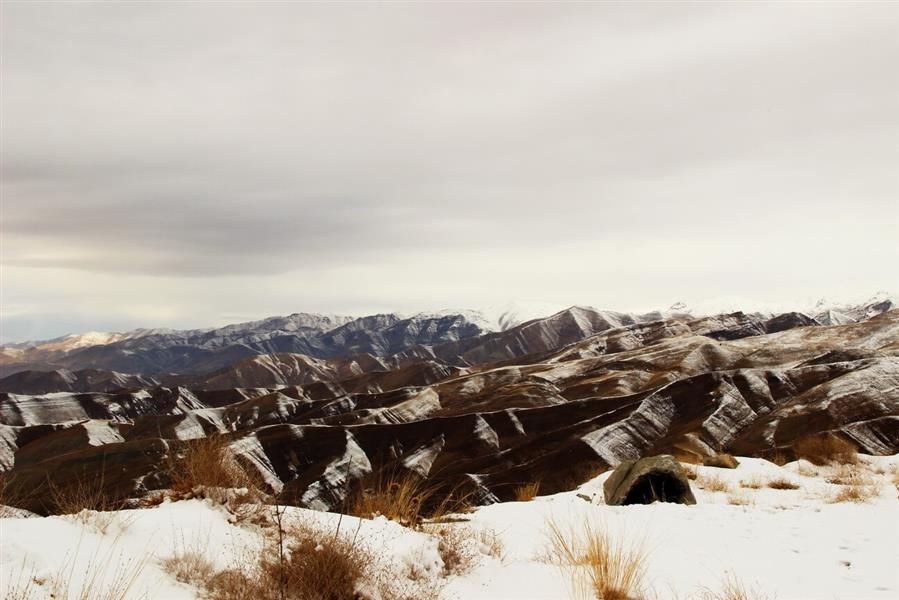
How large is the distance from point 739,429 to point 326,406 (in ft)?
394

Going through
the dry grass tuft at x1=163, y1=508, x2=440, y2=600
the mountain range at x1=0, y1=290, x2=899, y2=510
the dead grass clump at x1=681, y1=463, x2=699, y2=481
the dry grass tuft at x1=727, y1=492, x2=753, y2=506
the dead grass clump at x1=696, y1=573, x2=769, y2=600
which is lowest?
the mountain range at x1=0, y1=290, x2=899, y2=510

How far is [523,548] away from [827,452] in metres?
16.9

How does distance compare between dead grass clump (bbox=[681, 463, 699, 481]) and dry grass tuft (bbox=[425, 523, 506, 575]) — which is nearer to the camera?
dry grass tuft (bbox=[425, 523, 506, 575])

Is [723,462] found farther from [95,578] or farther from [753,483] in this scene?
[95,578]

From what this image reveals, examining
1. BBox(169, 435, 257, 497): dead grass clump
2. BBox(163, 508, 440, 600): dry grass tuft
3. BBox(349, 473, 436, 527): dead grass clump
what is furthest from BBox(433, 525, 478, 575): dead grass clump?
BBox(169, 435, 257, 497): dead grass clump

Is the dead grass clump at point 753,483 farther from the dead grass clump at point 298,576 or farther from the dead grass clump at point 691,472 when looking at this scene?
the dead grass clump at point 298,576

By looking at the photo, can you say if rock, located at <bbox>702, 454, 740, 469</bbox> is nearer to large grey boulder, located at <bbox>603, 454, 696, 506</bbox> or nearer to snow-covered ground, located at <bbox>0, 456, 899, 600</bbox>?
large grey boulder, located at <bbox>603, 454, 696, 506</bbox>

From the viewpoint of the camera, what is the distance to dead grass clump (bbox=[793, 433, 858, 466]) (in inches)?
777

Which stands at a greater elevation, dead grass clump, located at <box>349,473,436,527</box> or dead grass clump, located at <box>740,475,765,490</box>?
dead grass clump, located at <box>349,473,436,527</box>

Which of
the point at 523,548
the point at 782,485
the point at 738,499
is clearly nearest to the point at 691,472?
the point at 782,485

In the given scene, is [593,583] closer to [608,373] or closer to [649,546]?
[649,546]

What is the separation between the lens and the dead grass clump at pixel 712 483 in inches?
667

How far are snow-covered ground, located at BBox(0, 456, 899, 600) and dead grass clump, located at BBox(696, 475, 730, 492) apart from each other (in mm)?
2908

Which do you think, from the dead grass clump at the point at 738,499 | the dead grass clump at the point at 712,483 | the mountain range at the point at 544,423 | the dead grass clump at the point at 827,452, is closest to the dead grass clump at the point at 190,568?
the mountain range at the point at 544,423
